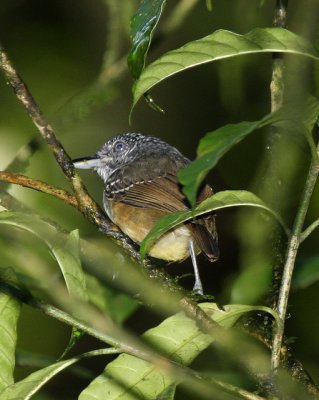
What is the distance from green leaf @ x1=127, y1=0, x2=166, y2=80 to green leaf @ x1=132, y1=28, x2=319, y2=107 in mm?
51

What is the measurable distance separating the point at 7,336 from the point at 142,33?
850 millimetres

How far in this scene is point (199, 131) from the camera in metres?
7.61

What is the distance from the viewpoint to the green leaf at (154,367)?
1976mm

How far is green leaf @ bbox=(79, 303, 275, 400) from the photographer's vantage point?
198 centimetres

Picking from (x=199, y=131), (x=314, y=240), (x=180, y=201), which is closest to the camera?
(x=314, y=240)

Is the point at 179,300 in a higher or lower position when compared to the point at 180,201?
higher

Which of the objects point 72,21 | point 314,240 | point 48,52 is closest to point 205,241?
point 314,240

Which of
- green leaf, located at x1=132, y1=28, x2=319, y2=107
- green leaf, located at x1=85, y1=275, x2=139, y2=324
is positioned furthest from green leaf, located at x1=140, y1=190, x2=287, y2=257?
green leaf, located at x1=85, y1=275, x2=139, y2=324

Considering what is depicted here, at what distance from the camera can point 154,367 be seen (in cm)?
198

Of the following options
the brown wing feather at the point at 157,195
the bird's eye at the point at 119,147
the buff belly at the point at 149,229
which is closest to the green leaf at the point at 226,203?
the buff belly at the point at 149,229

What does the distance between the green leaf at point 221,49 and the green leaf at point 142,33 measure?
51 millimetres

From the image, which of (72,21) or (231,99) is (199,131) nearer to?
(72,21)

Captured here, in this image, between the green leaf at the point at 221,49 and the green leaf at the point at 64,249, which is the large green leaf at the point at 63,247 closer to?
the green leaf at the point at 64,249

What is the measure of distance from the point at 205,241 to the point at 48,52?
8.82ft
